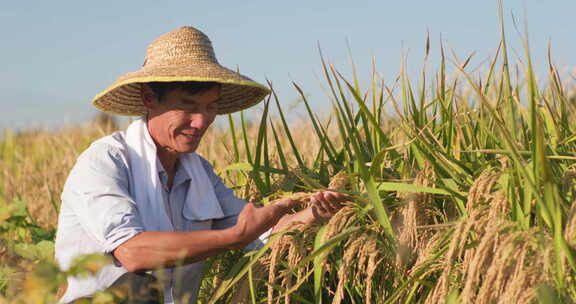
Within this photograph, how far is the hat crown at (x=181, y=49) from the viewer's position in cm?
317

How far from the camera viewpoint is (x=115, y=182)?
280 cm

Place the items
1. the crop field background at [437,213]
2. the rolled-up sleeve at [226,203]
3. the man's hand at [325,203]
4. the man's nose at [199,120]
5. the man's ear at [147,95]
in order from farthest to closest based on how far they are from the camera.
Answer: the rolled-up sleeve at [226,203]
the man's ear at [147,95]
the man's nose at [199,120]
the man's hand at [325,203]
the crop field background at [437,213]

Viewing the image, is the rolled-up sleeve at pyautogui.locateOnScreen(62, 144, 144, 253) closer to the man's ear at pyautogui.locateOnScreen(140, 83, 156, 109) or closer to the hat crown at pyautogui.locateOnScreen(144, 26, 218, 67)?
the man's ear at pyautogui.locateOnScreen(140, 83, 156, 109)

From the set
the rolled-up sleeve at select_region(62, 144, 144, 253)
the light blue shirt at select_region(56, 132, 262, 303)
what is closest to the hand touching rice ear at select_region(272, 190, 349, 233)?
the light blue shirt at select_region(56, 132, 262, 303)

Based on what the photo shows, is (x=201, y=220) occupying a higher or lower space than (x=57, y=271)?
lower

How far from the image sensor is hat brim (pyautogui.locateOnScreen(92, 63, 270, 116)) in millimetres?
2945

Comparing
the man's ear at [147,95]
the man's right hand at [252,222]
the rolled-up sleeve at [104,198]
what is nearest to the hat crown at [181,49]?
the man's ear at [147,95]

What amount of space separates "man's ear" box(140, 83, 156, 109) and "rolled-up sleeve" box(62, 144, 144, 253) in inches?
10.1

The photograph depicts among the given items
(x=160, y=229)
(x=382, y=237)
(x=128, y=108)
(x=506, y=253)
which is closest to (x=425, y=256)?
(x=382, y=237)

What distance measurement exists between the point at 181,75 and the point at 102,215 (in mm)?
612

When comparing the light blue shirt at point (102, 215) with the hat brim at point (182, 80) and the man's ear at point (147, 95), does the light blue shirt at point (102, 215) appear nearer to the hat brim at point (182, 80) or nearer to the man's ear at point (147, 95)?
the man's ear at point (147, 95)

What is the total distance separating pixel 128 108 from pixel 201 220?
2.17 feet

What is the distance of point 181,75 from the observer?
2.92 m

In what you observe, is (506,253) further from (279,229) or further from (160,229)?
(160,229)
